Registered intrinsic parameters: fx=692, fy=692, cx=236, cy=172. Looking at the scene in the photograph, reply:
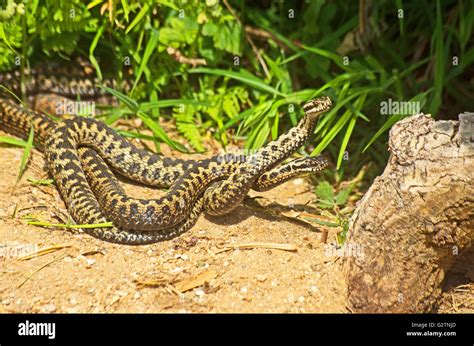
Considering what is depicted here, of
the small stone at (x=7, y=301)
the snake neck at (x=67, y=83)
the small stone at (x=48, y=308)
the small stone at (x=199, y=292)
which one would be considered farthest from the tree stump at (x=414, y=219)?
the snake neck at (x=67, y=83)

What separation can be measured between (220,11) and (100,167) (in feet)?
7.44

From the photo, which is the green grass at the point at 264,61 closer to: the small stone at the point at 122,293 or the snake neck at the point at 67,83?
the snake neck at the point at 67,83

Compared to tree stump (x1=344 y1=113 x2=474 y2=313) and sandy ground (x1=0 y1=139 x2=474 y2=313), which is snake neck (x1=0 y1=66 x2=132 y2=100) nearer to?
sandy ground (x1=0 y1=139 x2=474 y2=313)

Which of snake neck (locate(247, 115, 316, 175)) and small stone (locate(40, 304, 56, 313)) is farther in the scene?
snake neck (locate(247, 115, 316, 175))

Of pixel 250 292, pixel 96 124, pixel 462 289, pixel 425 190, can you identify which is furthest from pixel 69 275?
pixel 462 289

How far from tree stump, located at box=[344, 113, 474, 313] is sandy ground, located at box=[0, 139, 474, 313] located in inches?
13.3

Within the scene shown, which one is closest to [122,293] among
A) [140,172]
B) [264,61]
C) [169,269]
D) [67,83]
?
[169,269]

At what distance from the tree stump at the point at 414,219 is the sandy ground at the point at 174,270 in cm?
34

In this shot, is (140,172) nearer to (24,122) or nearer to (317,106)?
(24,122)

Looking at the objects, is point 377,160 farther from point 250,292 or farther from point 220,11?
point 250,292

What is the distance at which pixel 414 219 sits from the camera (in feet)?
17.4

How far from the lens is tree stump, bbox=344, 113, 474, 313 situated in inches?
200

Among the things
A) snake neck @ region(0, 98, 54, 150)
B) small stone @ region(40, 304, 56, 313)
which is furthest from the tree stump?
snake neck @ region(0, 98, 54, 150)

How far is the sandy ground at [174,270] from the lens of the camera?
559 centimetres
